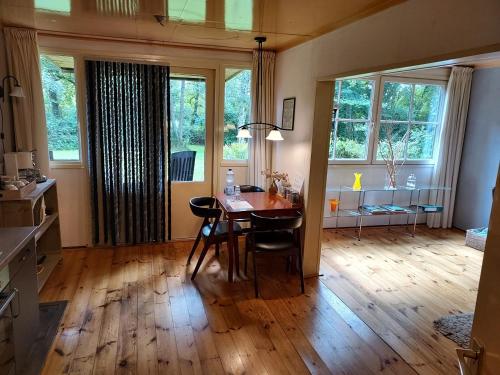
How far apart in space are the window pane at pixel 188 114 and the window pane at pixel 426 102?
325 cm

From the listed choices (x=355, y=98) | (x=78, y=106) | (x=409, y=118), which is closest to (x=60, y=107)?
(x=78, y=106)

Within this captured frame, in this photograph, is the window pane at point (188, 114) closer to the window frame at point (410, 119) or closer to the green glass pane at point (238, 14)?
the green glass pane at point (238, 14)

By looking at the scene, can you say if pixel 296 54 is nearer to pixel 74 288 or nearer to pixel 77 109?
pixel 77 109

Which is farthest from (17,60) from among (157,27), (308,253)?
(308,253)

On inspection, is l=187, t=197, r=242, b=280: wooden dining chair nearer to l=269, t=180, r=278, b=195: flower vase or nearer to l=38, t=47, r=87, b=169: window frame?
l=269, t=180, r=278, b=195: flower vase

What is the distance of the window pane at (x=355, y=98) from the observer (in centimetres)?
504

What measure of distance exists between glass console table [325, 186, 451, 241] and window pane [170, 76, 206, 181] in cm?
203

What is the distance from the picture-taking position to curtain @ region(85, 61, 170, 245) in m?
3.96

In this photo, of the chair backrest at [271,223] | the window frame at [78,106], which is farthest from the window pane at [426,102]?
the window frame at [78,106]

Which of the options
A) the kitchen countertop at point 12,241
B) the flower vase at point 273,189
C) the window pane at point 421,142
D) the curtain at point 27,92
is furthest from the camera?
the window pane at point 421,142

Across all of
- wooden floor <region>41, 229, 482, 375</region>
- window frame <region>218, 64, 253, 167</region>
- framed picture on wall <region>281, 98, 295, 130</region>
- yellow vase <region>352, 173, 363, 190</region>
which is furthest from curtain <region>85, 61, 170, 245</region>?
yellow vase <region>352, 173, 363, 190</region>

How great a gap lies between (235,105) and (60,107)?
2020 mm

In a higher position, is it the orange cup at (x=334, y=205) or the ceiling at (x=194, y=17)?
the ceiling at (x=194, y=17)

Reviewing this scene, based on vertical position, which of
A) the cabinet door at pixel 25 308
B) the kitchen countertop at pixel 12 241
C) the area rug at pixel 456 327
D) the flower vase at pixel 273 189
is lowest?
the area rug at pixel 456 327
